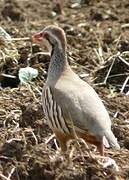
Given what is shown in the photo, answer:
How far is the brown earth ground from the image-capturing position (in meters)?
4.89

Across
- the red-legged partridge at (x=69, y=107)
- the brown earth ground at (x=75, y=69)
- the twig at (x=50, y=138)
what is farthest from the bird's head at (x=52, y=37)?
the twig at (x=50, y=138)

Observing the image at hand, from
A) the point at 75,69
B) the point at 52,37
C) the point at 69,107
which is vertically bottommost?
the point at 75,69

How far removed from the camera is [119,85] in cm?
669

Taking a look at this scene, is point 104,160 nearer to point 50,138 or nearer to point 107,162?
point 107,162

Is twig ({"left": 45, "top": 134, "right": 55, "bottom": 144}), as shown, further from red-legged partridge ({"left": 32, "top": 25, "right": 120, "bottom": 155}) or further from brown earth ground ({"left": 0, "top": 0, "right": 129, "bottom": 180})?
red-legged partridge ({"left": 32, "top": 25, "right": 120, "bottom": 155})

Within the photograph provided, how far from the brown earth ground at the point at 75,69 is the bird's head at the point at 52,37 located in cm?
50

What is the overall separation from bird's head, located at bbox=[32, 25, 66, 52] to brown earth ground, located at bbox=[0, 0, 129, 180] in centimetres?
50

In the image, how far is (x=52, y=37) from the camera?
5543 mm

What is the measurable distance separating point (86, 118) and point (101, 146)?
197mm

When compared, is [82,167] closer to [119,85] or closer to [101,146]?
[101,146]

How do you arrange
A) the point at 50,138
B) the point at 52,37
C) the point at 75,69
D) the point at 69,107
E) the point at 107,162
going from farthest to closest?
the point at 75,69
the point at 52,37
the point at 50,138
the point at 69,107
the point at 107,162

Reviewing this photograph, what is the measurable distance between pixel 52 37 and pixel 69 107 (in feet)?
2.24

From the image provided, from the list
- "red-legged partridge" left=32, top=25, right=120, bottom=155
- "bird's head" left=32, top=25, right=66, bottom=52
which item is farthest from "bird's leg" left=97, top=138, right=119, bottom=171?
"bird's head" left=32, top=25, right=66, bottom=52

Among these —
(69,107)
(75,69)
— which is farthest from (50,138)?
(75,69)
